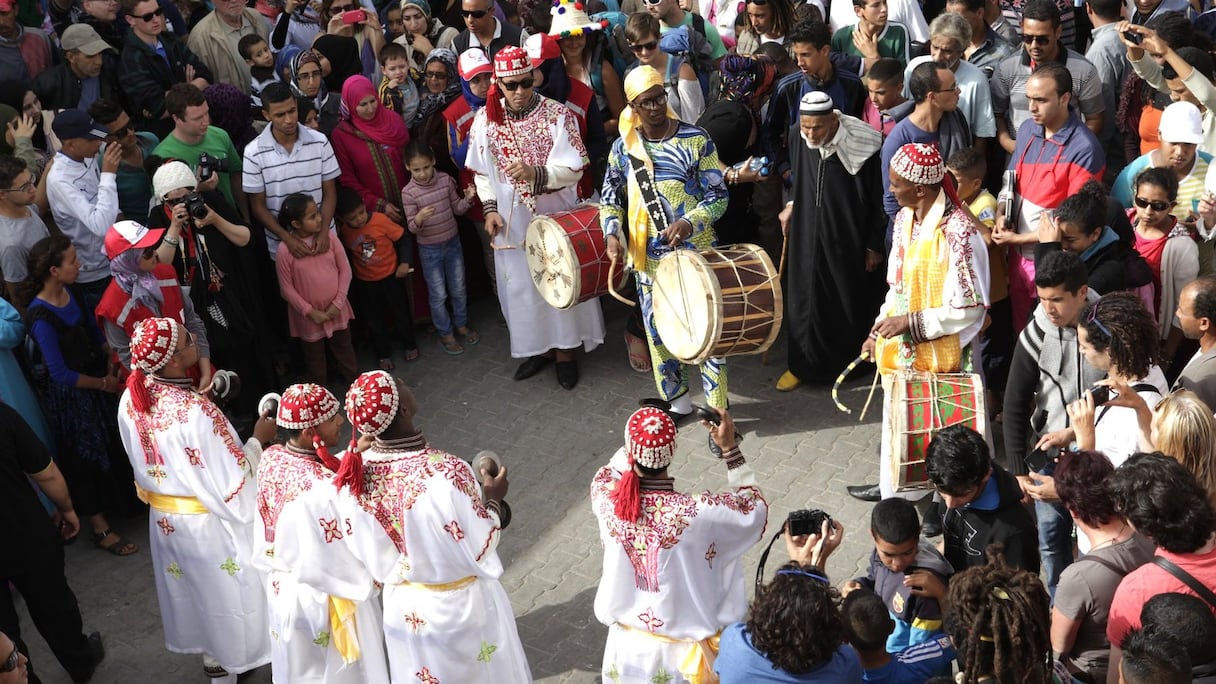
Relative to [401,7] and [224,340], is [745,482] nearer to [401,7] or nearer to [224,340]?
[224,340]

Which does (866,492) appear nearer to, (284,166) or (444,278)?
(444,278)

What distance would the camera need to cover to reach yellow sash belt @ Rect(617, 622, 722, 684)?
557 centimetres

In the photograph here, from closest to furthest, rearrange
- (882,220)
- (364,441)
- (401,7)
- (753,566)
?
1. (364,441)
2. (753,566)
3. (882,220)
4. (401,7)

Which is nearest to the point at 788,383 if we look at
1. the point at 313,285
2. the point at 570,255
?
the point at 570,255

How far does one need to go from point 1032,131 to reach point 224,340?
533 centimetres

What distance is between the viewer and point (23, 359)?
8.20 metres

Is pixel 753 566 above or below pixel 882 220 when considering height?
below

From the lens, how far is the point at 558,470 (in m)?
8.56

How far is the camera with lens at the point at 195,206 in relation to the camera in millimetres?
8352

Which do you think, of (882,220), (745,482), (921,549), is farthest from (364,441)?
(882,220)

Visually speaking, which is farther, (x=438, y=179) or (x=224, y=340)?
(x=438, y=179)

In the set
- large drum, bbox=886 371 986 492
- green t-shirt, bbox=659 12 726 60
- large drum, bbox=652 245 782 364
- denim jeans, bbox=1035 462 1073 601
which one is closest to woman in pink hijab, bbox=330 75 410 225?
green t-shirt, bbox=659 12 726 60

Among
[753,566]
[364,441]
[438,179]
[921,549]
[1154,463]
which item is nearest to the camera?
[1154,463]

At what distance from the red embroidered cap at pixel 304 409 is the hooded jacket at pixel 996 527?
2739mm
